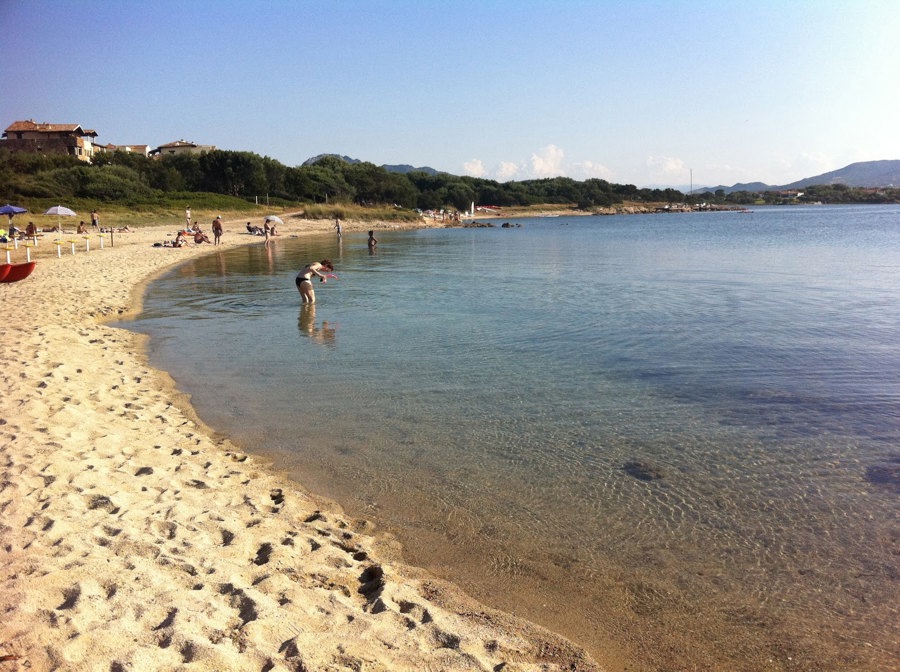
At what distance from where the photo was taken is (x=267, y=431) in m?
8.61

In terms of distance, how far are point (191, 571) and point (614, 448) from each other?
5231 millimetres

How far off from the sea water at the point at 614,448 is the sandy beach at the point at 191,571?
0.53 m

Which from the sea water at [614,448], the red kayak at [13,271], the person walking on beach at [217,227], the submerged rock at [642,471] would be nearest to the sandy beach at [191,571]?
the sea water at [614,448]

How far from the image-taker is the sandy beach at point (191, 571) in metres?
3.68

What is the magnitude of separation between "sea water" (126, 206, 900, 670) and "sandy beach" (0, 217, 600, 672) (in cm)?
53

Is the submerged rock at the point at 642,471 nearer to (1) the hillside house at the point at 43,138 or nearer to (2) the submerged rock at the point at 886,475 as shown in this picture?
(2) the submerged rock at the point at 886,475

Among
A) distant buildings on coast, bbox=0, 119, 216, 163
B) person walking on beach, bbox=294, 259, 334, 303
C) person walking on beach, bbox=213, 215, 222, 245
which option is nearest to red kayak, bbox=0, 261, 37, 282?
person walking on beach, bbox=294, 259, 334, 303

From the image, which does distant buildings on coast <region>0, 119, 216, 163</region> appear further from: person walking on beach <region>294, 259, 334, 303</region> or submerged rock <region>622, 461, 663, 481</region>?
submerged rock <region>622, 461, 663, 481</region>

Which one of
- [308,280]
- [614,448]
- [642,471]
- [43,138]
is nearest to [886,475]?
[642,471]

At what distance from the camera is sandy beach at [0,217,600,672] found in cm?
368

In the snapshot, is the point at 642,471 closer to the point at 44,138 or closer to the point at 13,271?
the point at 13,271

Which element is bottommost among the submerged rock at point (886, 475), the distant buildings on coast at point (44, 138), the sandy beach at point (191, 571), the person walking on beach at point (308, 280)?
the submerged rock at point (886, 475)

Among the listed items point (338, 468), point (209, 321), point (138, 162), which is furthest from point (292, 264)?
point (138, 162)

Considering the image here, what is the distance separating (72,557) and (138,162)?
86.4 metres
